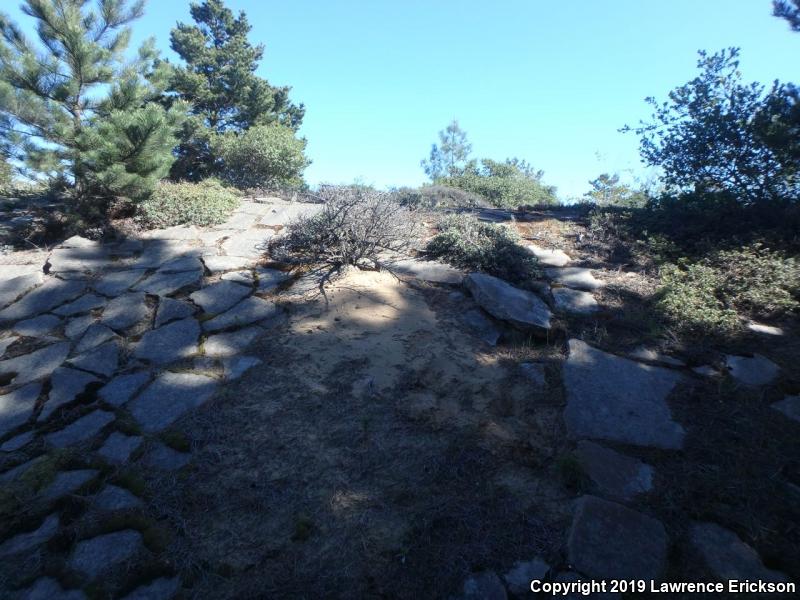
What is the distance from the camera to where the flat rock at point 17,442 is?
7.93 feet

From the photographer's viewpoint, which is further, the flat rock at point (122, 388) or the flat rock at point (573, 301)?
the flat rock at point (573, 301)

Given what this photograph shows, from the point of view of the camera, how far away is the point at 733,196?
511cm

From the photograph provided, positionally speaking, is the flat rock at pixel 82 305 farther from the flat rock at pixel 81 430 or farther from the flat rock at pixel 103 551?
the flat rock at pixel 103 551

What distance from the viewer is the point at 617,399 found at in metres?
2.68

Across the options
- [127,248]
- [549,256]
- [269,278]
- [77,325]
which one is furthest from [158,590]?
[549,256]

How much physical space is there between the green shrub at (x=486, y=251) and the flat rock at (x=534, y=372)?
1202 mm

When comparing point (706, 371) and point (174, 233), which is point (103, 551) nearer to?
point (706, 371)

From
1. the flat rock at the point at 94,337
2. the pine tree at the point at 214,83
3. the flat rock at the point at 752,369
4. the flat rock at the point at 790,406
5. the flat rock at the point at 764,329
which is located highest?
the pine tree at the point at 214,83

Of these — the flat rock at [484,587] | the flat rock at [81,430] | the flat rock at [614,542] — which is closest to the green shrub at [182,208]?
the flat rock at [81,430]

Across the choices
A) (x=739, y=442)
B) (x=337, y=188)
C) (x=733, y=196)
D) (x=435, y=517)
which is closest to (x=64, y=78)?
(x=337, y=188)

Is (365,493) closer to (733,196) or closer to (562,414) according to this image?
(562,414)

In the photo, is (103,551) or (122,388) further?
(122,388)

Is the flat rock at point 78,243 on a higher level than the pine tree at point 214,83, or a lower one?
lower

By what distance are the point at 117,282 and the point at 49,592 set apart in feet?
9.92
